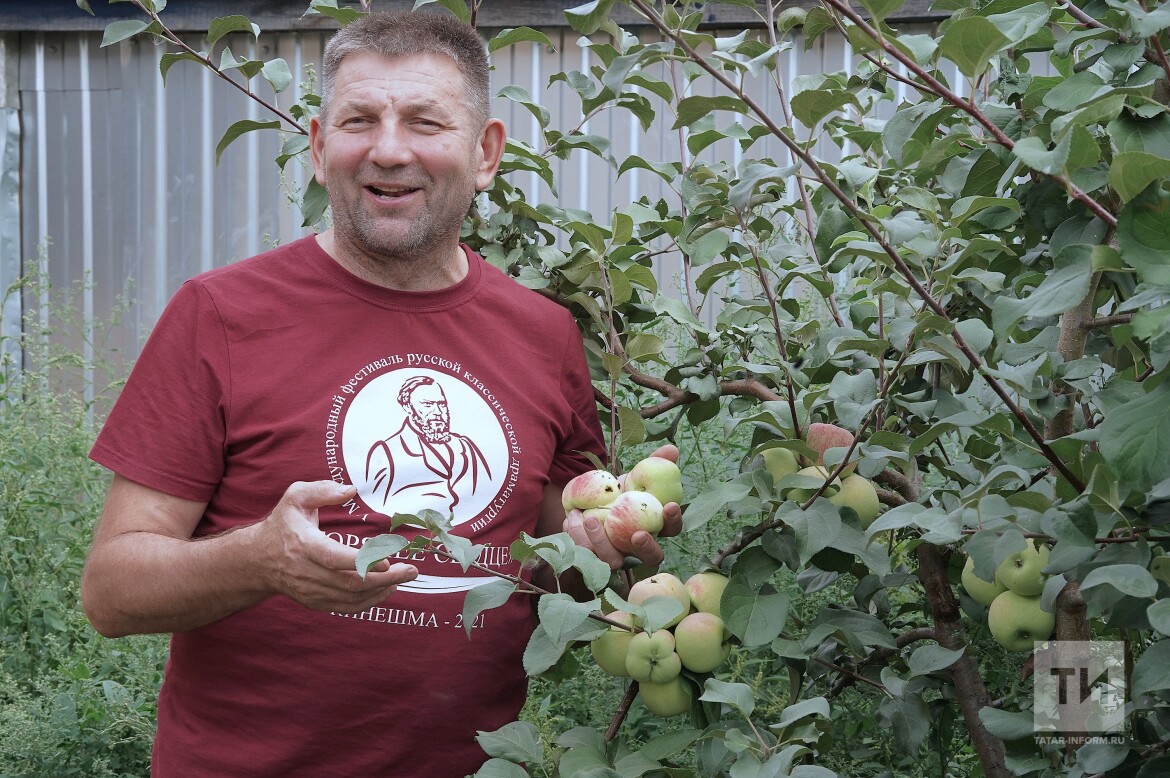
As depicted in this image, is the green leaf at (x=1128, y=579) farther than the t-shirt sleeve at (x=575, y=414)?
No

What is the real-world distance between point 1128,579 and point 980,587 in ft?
1.32

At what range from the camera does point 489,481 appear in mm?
1877

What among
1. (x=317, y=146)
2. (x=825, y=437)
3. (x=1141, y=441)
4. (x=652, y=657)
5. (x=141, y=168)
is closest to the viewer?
(x=1141, y=441)

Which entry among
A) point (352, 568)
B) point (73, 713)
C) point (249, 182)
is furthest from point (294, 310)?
point (249, 182)

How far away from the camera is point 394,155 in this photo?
1.87m

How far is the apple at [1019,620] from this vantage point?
1375 mm

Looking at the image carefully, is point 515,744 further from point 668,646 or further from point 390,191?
point 390,191

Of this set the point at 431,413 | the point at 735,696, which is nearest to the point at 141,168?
the point at 431,413

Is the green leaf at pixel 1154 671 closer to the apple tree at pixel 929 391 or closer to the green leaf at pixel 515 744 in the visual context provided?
the apple tree at pixel 929 391

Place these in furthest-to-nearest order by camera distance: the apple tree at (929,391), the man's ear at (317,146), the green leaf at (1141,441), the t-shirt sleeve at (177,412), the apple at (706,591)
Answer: the man's ear at (317,146) → the t-shirt sleeve at (177,412) → the apple at (706,591) → the apple tree at (929,391) → the green leaf at (1141,441)

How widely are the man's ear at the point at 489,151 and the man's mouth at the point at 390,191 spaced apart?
0.16 meters

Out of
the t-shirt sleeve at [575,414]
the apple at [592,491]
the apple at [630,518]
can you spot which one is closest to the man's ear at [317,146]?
the t-shirt sleeve at [575,414]

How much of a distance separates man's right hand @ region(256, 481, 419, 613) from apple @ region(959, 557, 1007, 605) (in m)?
0.68

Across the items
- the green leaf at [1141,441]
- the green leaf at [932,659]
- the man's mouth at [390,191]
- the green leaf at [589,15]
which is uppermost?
the green leaf at [589,15]
